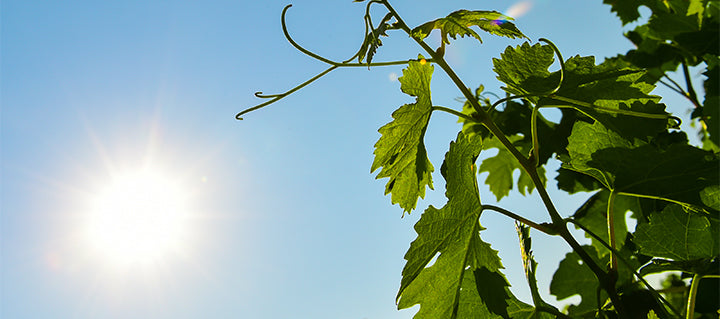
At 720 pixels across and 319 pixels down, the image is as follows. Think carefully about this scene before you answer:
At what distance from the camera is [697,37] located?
→ 1.77 metres

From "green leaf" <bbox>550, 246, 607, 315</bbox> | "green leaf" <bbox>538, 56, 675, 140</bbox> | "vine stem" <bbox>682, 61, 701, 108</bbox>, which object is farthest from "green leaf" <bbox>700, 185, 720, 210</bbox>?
"vine stem" <bbox>682, 61, 701, 108</bbox>

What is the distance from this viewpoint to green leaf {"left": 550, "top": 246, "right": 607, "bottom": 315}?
1.77 m

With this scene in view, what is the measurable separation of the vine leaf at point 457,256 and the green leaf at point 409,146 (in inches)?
3.7

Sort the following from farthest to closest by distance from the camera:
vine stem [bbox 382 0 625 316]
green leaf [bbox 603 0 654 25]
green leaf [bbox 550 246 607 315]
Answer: green leaf [bbox 603 0 654 25] → green leaf [bbox 550 246 607 315] → vine stem [bbox 382 0 625 316]

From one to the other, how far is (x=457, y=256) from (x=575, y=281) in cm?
82

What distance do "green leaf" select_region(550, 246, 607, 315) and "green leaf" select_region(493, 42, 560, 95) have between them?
2.59ft

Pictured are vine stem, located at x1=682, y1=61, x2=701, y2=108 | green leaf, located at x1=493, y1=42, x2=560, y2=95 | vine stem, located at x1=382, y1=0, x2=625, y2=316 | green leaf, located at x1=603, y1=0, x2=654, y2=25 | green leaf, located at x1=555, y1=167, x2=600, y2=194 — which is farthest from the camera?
green leaf, located at x1=603, y1=0, x2=654, y2=25

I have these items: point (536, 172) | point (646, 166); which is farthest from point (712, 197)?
point (536, 172)

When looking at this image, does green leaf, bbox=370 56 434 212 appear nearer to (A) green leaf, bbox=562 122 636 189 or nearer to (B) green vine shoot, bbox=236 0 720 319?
(B) green vine shoot, bbox=236 0 720 319

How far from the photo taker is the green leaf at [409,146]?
1.24m

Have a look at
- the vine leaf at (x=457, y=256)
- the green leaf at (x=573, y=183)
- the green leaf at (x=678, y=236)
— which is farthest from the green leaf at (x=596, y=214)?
the vine leaf at (x=457, y=256)

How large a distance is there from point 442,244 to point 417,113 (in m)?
0.30

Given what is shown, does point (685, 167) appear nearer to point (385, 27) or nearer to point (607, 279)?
point (607, 279)

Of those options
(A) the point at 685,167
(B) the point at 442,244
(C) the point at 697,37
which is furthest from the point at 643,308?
(C) the point at 697,37
